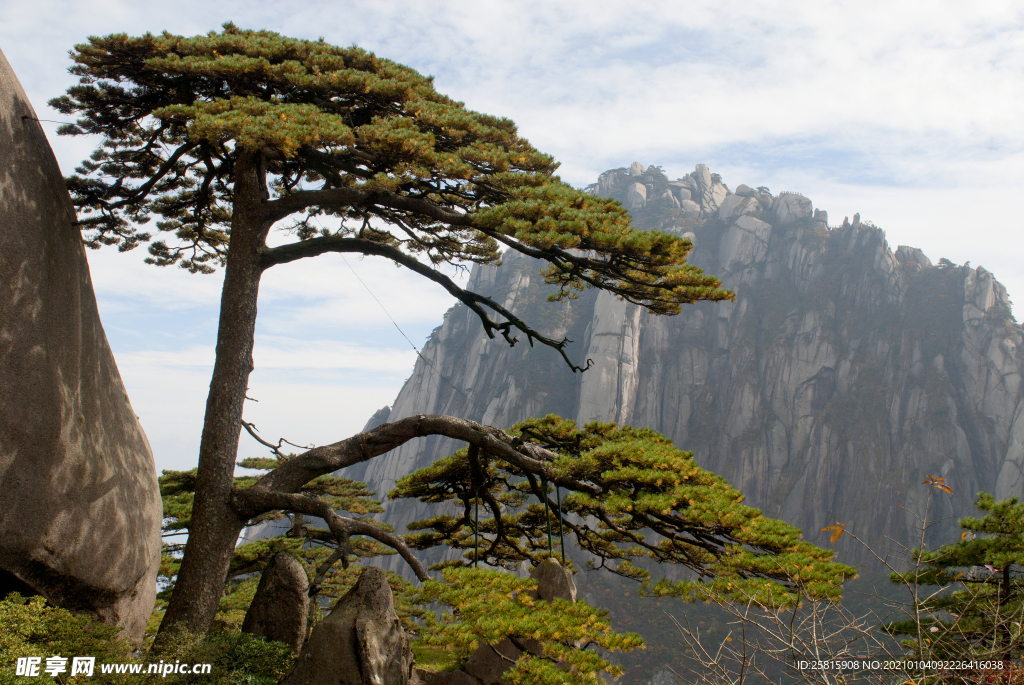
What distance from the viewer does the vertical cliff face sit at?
44.2m

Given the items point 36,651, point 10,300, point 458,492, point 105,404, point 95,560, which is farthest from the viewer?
point 458,492

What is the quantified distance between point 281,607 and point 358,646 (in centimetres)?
205

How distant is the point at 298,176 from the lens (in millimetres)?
8531

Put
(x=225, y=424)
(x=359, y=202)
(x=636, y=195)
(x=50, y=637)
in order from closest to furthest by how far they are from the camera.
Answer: (x=50, y=637)
(x=225, y=424)
(x=359, y=202)
(x=636, y=195)

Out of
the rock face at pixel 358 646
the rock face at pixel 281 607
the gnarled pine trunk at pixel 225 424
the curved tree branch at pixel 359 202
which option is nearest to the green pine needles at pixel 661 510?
the rock face at pixel 281 607

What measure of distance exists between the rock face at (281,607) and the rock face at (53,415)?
51.6 inches

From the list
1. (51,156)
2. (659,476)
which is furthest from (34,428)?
(659,476)

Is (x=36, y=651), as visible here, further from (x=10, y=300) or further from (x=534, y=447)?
(x=534, y=447)

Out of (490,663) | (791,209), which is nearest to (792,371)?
(791,209)

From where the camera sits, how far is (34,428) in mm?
5281

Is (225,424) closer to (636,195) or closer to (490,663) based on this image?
(490,663)

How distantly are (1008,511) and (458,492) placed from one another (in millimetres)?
6088

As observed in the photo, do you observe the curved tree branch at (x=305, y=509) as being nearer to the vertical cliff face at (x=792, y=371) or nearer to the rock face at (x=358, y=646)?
the rock face at (x=358, y=646)

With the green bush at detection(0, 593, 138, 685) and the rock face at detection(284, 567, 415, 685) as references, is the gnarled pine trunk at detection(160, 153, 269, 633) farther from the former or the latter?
the rock face at detection(284, 567, 415, 685)
